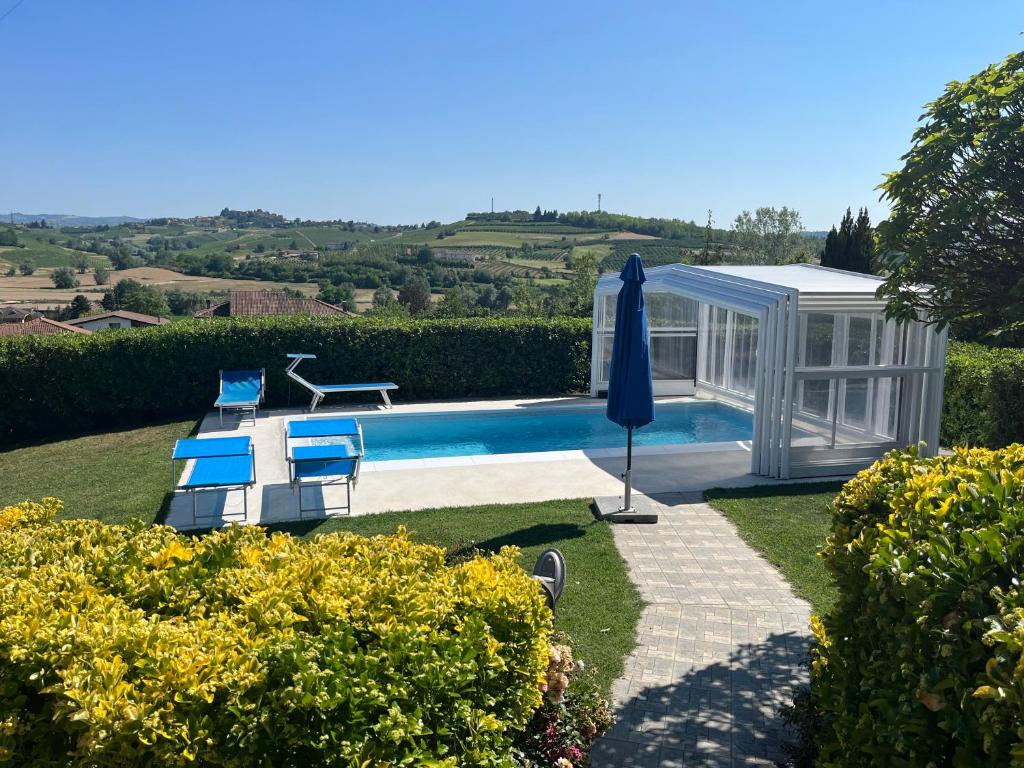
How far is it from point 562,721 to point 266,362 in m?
14.7

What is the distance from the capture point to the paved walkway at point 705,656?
494 centimetres

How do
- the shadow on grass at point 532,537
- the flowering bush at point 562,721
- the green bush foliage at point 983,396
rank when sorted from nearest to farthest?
the flowering bush at point 562,721, the shadow on grass at point 532,537, the green bush foliage at point 983,396

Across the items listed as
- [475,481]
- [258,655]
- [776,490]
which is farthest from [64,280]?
[258,655]

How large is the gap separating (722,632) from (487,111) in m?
31.1

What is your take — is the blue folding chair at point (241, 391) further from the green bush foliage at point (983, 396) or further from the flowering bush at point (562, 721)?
the green bush foliage at point (983, 396)

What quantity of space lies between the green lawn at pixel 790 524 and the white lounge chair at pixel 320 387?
28.8ft

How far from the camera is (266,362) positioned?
679 inches

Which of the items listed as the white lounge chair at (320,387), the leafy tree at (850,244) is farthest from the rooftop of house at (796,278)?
the leafy tree at (850,244)

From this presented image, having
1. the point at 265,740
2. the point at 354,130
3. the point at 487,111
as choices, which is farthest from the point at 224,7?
the point at 354,130

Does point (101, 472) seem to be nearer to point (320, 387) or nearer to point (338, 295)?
point (320, 387)

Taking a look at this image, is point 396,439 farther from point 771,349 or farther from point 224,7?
point 224,7

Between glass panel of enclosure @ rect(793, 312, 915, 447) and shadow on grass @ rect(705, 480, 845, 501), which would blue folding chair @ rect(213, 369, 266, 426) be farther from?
glass panel of enclosure @ rect(793, 312, 915, 447)

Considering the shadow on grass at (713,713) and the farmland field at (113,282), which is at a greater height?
the farmland field at (113,282)

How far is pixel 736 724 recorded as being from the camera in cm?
516
